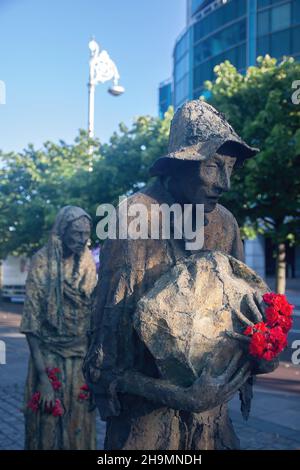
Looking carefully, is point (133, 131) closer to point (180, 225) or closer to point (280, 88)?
point (280, 88)

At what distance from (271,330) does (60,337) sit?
8.58ft

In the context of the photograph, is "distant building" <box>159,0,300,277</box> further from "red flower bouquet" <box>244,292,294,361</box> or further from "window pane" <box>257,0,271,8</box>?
"red flower bouquet" <box>244,292,294,361</box>

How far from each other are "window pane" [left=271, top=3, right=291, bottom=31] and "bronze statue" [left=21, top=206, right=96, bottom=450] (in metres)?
27.5

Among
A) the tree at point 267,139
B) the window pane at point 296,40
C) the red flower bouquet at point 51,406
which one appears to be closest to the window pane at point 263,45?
the window pane at point 296,40

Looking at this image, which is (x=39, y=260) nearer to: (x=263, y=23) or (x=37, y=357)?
(x=37, y=357)

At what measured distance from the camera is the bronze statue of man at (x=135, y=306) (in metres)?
2.28

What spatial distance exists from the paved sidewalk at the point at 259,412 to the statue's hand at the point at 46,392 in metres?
1.91

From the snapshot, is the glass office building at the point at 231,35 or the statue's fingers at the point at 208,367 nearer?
the statue's fingers at the point at 208,367

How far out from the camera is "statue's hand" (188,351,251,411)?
1913 millimetres

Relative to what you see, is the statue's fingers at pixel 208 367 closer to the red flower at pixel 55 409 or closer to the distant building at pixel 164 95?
the red flower at pixel 55 409

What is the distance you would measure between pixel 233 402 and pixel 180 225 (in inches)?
247

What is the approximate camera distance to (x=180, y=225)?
2.44 metres

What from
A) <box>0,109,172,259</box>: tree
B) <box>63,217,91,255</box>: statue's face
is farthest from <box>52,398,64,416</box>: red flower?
<box>0,109,172,259</box>: tree

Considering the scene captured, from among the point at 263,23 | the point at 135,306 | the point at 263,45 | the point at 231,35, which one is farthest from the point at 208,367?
the point at 231,35
